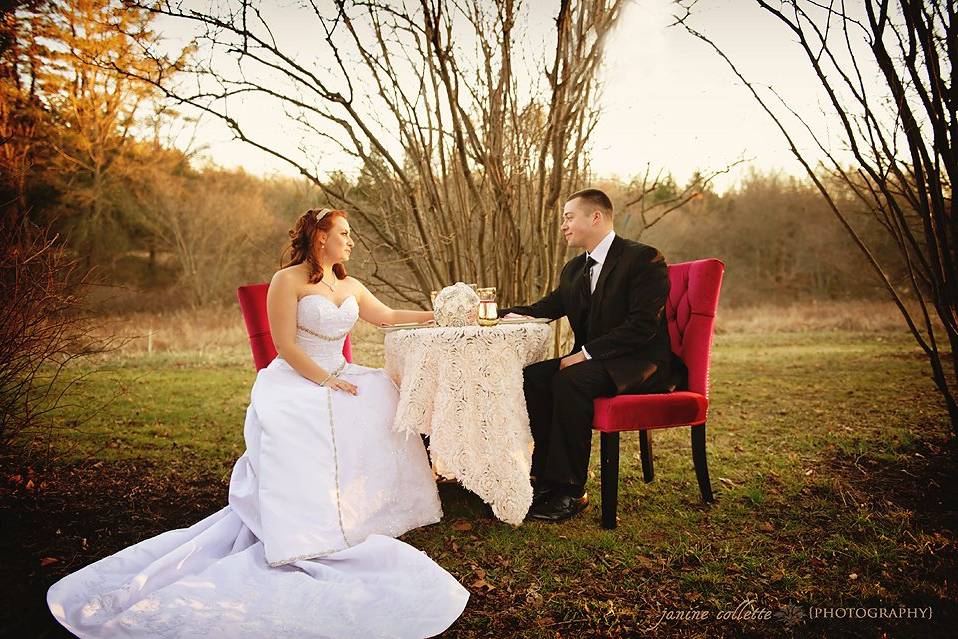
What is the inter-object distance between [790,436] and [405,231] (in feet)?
11.2

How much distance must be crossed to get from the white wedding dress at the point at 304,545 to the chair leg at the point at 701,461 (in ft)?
4.66

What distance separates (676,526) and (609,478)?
43 centimetres

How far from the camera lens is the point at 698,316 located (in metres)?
3.20

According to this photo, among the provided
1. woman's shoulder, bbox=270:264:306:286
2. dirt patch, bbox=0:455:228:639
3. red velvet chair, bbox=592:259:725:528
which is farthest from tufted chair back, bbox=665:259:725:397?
dirt patch, bbox=0:455:228:639

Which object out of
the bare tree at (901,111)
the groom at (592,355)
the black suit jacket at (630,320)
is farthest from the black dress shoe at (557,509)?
the bare tree at (901,111)

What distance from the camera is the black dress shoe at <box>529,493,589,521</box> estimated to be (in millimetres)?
2953

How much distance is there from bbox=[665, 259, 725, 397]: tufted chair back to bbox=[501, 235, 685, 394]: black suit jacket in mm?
94

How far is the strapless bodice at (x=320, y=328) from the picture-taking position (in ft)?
9.89

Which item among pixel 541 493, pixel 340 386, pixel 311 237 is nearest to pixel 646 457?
pixel 541 493

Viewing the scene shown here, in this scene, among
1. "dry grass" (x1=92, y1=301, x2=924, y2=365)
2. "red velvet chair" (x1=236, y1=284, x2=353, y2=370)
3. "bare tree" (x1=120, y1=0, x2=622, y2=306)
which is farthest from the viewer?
"dry grass" (x1=92, y1=301, x2=924, y2=365)

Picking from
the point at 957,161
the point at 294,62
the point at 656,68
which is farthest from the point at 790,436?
the point at 294,62

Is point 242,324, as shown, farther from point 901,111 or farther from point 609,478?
point 901,111

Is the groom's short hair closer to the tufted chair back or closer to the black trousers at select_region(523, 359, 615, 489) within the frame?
the tufted chair back

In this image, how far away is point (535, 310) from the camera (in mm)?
3682
